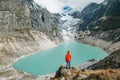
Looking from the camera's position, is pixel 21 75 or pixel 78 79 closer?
pixel 78 79

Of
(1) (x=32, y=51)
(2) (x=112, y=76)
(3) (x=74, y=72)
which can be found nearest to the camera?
(2) (x=112, y=76)

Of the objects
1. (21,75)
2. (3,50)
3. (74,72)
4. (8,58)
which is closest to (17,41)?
(3,50)

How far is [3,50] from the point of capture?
168 m

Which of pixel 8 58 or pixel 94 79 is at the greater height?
pixel 94 79

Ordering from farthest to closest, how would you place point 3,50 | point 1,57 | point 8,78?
point 3,50
point 1,57
point 8,78

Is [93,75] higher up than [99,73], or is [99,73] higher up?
[99,73]

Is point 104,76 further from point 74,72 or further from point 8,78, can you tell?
point 8,78

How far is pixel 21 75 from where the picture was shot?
9938cm

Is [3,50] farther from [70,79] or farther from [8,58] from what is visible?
[70,79]

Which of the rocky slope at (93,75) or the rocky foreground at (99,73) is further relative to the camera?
the rocky foreground at (99,73)

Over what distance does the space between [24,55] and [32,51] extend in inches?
768

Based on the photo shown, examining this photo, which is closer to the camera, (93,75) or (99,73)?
(99,73)

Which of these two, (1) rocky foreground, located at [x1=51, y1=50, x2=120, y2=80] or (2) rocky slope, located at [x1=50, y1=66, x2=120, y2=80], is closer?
(2) rocky slope, located at [x1=50, y1=66, x2=120, y2=80]

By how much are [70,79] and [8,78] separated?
60434 mm
